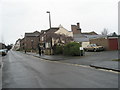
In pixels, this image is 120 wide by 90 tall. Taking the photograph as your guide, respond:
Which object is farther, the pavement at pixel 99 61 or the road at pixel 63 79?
the pavement at pixel 99 61

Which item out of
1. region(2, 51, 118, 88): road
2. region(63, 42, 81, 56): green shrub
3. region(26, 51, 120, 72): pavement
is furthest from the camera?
region(63, 42, 81, 56): green shrub

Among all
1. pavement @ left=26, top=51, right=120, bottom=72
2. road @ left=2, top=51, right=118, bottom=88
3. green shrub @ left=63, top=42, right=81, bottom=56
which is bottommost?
road @ left=2, top=51, right=118, bottom=88

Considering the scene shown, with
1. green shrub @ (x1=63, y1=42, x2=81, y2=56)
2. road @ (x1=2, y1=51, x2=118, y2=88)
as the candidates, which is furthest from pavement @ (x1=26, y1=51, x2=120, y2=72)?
green shrub @ (x1=63, y1=42, x2=81, y2=56)

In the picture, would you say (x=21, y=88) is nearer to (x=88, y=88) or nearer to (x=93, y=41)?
(x=88, y=88)

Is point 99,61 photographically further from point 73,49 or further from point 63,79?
point 73,49

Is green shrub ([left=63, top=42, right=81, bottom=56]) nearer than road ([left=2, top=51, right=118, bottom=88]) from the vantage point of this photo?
No

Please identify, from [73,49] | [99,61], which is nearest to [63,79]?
[99,61]

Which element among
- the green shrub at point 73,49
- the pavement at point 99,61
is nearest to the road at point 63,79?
the pavement at point 99,61

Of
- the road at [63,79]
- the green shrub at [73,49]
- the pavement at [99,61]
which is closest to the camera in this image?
the road at [63,79]

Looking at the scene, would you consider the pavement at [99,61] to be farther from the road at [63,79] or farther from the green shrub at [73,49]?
the green shrub at [73,49]

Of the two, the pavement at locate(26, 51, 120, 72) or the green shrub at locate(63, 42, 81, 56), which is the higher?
the green shrub at locate(63, 42, 81, 56)

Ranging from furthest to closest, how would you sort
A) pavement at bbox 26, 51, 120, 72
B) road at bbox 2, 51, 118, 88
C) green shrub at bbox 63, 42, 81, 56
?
1. green shrub at bbox 63, 42, 81, 56
2. pavement at bbox 26, 51, 120, 72
3. road at bbox 2, 51, 118, 88

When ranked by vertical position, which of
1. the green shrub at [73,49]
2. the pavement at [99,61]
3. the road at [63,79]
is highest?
the green shrub at [73,49]

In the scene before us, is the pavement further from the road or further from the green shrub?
the green shrub
